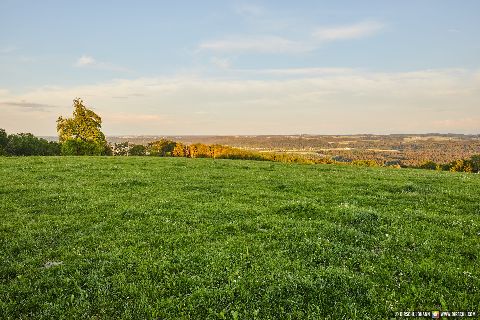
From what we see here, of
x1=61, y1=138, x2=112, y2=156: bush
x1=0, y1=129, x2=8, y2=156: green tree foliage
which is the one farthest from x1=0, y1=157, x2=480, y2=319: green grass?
x1=0, y1=129, x2=8, y2=156: green tree foliage

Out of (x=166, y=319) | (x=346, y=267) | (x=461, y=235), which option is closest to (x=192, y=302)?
(x=166, y=319)

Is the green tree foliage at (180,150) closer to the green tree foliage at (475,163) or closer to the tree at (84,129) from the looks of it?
the tree at (84,129)

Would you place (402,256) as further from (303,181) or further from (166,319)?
(303,181)

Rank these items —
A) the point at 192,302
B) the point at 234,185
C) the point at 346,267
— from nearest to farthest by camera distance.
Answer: the point at 192,302, the point at 346,267, the point at 234,185

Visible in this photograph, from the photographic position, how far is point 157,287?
29.6 ft

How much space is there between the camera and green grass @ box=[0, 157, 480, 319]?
8305mm

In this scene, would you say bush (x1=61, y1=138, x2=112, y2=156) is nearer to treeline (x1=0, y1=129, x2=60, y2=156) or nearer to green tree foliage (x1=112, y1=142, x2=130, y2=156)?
treeline (x1=0, y1=129, x2=60, y2=156)

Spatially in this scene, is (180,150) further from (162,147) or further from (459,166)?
(459,166)

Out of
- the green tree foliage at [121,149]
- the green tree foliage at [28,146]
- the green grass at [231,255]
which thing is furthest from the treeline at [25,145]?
the green grass at [231,255]

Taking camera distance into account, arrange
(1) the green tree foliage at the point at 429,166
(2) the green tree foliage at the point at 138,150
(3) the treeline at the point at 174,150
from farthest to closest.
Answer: (3) the treeline at the point at 174,150, (2) the green tree foliage at the point at 138,150, (1) the green tree foliage at the point at 429,166

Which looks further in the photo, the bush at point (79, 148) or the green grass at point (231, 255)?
the bush at point (79, 148)

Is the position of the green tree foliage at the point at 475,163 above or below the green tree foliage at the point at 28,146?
below

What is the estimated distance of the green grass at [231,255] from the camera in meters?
8.30

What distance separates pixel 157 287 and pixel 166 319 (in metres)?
1.39
